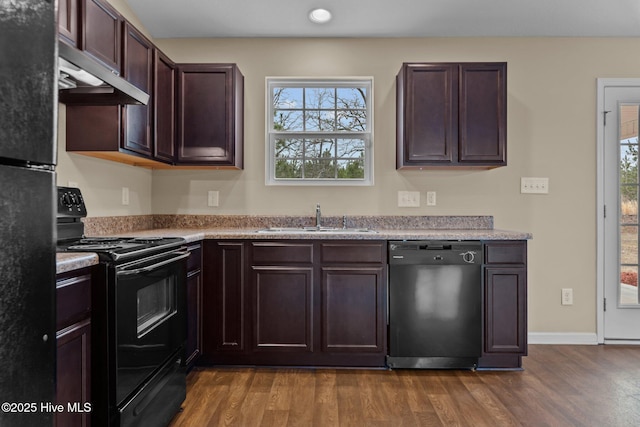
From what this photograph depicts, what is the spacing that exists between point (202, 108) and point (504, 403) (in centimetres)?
275

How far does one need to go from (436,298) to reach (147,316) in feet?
5.76

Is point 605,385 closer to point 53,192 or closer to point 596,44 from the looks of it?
point 596,44

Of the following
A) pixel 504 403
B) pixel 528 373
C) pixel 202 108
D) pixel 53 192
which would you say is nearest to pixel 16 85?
pixel 53 192

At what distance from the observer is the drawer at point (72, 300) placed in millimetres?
1363

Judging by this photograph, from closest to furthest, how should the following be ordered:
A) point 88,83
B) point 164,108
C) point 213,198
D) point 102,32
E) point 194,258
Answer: point 88,83
point 102,32
point 194,258
point 164,108
point 213,198

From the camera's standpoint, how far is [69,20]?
74.1 inches

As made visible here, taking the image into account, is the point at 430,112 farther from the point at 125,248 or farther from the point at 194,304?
A: the point at 125,248

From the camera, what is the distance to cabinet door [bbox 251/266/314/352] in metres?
2.75

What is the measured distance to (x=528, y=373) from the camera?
2707mm

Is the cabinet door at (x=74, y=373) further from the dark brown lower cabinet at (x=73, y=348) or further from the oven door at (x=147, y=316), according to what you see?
the oven door at (x=147, y=316)

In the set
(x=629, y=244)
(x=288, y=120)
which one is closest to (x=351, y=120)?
(x=288, y=120)

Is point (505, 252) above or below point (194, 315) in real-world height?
above

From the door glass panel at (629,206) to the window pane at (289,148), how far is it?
2601mm

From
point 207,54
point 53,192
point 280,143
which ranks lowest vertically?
point 53,192
